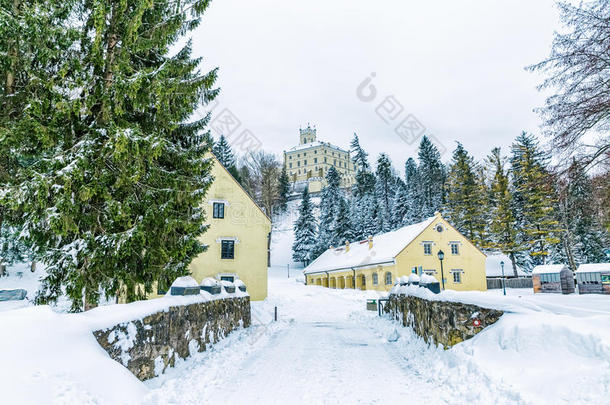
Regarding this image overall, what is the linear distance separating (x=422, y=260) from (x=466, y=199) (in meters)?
17.3

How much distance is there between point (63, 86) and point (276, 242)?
61.9m

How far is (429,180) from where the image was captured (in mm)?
57156

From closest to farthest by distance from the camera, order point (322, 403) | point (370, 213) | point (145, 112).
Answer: point (322, 403) → point (145, 112) → point (370, 213)

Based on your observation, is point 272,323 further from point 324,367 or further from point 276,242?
point 276,242

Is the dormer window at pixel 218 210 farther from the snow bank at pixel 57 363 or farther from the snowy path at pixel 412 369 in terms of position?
the snow bank at pixel 57 363

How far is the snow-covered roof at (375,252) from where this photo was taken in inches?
1276

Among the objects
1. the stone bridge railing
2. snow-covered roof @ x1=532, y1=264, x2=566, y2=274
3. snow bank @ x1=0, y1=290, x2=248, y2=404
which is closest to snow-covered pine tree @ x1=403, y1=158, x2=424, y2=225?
snow-covered roof @ x1=532, y1=264, x2=566, y2=274

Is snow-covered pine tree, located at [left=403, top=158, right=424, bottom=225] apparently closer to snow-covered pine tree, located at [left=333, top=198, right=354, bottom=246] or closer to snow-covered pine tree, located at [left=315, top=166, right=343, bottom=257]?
snow-covered pine tree, located at [left=333, top=198, right=354, bottom=246]

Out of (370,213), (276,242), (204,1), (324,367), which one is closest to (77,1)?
(204,1)

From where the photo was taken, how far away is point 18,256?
3466 cm

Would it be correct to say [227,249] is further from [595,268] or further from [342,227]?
[342,227]

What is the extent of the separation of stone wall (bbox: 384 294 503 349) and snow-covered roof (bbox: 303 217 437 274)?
20808 millimetres

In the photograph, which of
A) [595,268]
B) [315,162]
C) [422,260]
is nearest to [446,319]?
[595,268]

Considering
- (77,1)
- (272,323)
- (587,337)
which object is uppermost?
(77,1)
